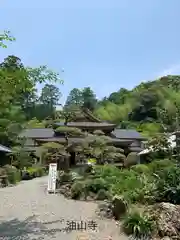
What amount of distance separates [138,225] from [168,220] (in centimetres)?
77

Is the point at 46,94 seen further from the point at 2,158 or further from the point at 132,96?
the point at 2,158

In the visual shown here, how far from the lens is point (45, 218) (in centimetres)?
845

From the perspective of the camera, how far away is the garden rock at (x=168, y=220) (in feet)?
22.7

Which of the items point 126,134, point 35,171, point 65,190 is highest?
point 126,134

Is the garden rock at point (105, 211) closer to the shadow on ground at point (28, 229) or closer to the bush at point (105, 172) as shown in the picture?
the shadow on ground at point (28, 229)

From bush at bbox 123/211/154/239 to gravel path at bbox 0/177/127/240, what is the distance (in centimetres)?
27

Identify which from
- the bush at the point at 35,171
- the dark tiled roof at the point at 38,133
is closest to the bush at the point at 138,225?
the bush at the point at 35,171

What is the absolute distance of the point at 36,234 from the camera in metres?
6.82

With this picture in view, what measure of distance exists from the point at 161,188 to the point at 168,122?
993 centimetres

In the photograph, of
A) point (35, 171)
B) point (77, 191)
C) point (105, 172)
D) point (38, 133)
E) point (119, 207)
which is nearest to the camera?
point (119, 207)

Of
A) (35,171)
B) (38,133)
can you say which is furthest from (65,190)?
(38,133)

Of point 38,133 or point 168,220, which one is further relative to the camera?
point 38,133

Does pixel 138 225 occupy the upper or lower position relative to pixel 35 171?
upper

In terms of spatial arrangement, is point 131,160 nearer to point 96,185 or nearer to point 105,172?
point 105,172
